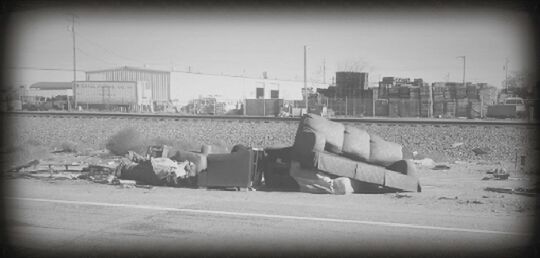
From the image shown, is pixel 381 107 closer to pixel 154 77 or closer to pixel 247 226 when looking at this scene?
pixel 154 77

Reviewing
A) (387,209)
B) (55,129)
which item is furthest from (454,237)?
(55,129)

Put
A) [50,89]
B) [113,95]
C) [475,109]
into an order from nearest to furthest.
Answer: [475,109] < [113,95] < [50,89]

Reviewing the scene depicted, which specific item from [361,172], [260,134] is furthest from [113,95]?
[361,172]

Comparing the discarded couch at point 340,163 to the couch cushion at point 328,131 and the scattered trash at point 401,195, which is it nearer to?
the couch cushion at point 328,131

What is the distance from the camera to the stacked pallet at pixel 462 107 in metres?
36.2

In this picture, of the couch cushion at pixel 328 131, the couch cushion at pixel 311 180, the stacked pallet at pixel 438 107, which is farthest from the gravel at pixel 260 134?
the stacked pallet at pixel 438 107

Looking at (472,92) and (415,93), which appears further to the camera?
(472,92)

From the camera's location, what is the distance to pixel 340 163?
9.33 metres

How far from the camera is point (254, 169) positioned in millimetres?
9820

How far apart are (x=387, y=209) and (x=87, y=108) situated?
1794 inches

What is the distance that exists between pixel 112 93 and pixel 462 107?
30259 millimetres

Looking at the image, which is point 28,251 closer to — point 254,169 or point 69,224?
point 69,224

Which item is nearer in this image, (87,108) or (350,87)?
(350,87)

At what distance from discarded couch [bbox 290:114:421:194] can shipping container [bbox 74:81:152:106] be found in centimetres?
3977
